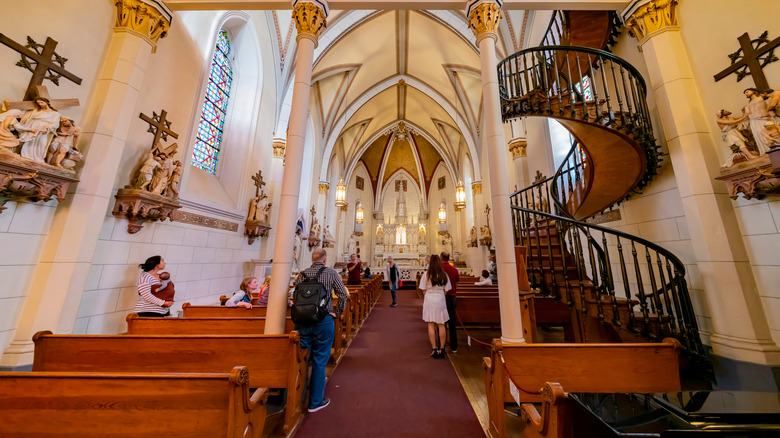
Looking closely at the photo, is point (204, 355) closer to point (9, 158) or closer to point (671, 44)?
point (9, 158)

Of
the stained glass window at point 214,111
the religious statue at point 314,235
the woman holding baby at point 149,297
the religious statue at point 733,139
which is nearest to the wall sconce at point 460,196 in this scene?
the religious statue at point 314,235

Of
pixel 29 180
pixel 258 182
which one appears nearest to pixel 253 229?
pixel 258 182

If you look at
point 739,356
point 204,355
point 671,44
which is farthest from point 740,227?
point 204,355

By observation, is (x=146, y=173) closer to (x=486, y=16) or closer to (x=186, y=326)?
(x=186, y=326)

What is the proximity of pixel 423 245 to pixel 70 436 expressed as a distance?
56.2ft

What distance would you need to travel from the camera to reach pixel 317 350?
2516 mm

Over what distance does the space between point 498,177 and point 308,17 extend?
142 inches

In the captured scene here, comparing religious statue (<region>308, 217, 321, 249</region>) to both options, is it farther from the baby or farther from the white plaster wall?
the white plaster wall

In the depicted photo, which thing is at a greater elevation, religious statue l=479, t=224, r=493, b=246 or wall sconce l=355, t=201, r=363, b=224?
wall sconce l=355, t=201, r=363, b=224

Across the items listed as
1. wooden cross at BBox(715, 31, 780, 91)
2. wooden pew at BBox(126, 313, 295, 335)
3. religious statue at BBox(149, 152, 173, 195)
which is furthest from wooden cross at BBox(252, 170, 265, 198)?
wooden cross at BBox(715, 31, 780, 91)

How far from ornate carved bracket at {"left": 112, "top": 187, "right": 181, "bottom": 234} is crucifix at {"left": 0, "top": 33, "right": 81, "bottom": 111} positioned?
1.12m

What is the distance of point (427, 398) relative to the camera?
2.69 meters

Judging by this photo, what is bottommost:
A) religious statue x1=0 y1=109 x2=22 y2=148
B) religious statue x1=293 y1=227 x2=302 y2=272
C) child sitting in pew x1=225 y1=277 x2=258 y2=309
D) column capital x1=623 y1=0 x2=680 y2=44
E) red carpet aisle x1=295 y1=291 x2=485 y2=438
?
red carpet aisle x1=295 y1=291 x2=485 y2=438

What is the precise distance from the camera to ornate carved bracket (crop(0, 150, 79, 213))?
2283mm
